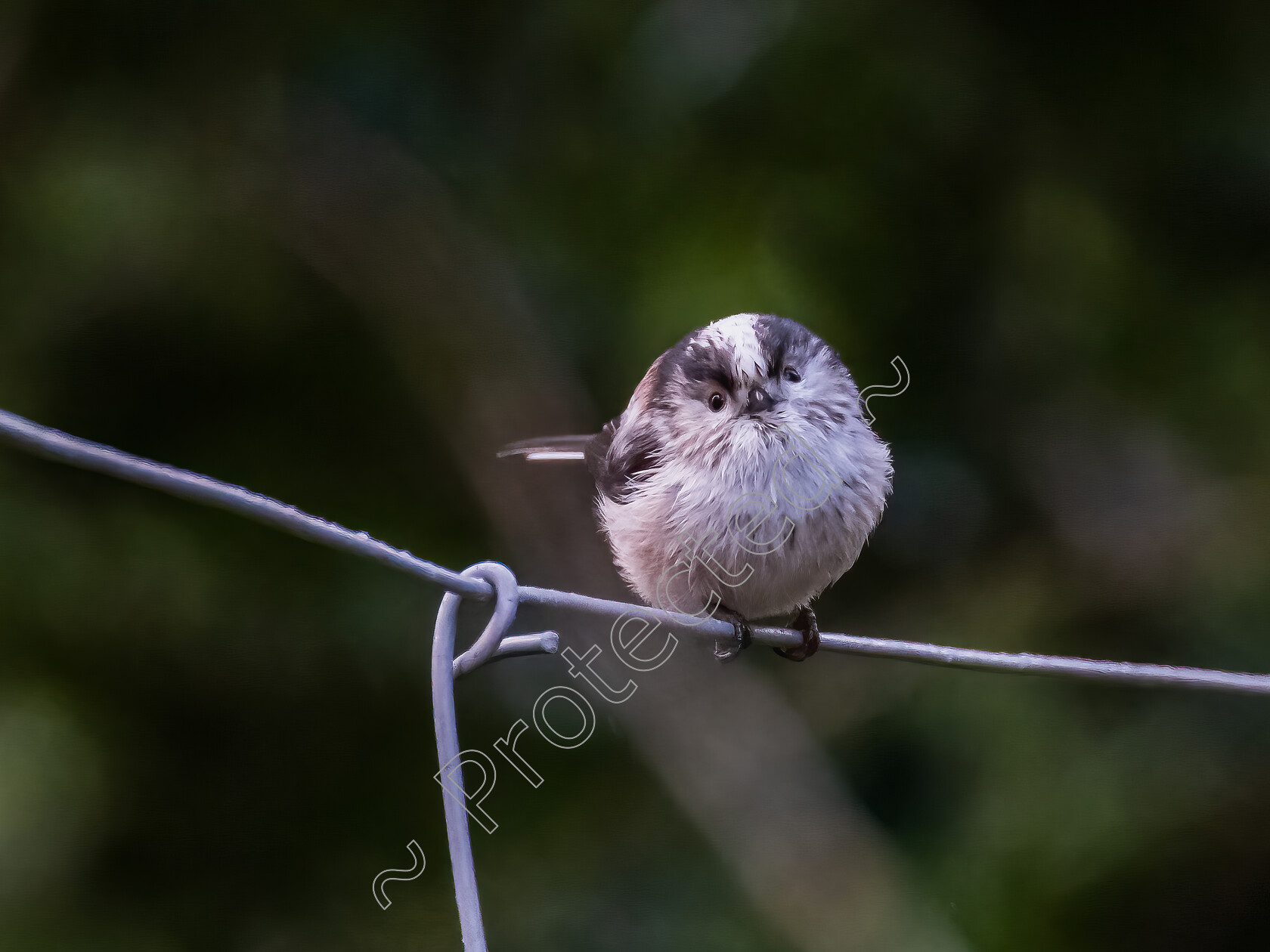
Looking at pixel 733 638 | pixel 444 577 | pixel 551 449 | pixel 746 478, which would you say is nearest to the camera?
pixel 444 577

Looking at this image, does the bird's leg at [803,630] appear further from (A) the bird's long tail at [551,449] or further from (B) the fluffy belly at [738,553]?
(A) the bird's long tail at [551,449]

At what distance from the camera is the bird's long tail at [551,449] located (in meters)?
2.30

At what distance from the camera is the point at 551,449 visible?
235 centimetres

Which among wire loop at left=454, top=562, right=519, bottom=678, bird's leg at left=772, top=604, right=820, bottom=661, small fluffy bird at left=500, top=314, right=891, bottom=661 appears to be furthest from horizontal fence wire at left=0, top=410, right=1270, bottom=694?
bird's leg at left=772, top=604, right=820, bottom=661

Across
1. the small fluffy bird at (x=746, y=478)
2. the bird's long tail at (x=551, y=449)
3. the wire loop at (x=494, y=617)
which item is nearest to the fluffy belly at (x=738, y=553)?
the small fluffy bird at (x=746, y=478)

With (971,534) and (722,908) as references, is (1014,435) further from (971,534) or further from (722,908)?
(722,908)

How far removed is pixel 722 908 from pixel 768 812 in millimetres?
351

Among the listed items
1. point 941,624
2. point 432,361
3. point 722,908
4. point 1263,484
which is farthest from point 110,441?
point 1263,484

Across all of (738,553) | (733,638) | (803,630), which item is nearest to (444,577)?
(738,553)

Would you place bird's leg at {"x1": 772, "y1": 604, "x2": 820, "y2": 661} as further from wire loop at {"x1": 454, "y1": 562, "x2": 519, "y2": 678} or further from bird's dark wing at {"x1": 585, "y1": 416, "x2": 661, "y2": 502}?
wire loop at {"x1": 454, "y1": 562, "x2": 519, "y2": 678}

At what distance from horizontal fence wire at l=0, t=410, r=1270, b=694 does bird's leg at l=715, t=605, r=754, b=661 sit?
0.05 m

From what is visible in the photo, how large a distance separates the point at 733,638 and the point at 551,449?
0.80m

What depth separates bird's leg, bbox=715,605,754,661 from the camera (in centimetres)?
168

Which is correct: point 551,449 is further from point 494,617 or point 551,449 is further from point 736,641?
point 494,617
